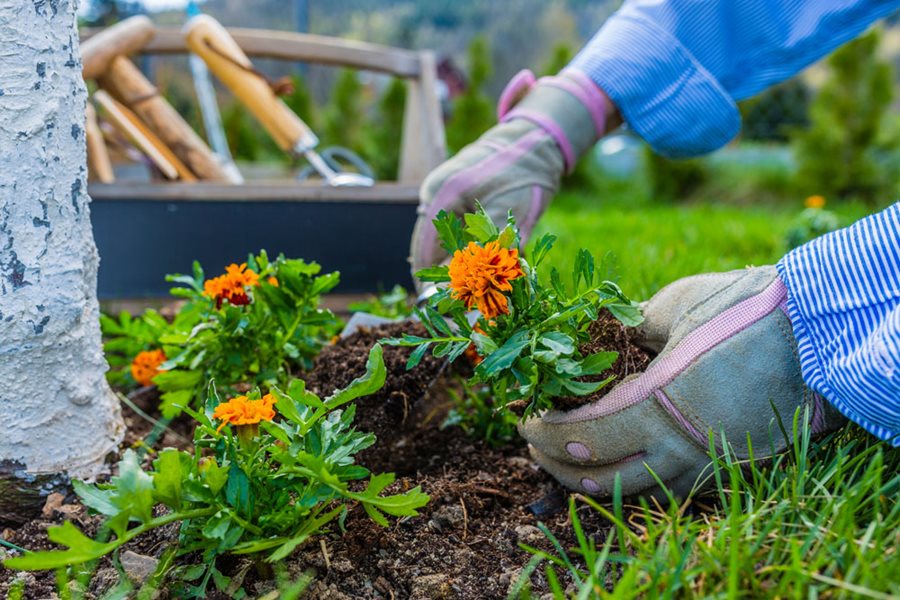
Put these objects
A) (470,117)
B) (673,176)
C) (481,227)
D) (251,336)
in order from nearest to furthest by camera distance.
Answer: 1. (481,227)
2. (251,336)
3. (673,176)
4. (470,117)

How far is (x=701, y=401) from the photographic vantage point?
1066 millimetres

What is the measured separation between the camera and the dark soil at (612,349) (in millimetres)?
1183

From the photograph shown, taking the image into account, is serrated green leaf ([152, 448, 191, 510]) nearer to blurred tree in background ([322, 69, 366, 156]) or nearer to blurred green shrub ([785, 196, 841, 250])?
blurred green shrub ([785, 196, 841, 250])

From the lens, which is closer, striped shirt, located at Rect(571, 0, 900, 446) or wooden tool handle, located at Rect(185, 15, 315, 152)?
striped shirt, located at Rect(571, 0, 900, 446)

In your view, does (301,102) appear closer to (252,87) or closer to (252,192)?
(252,87)

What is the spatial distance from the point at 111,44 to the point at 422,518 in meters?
1.80

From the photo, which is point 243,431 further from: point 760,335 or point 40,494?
point 760,335

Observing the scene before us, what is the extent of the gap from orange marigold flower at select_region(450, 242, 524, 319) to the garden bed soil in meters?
0.22

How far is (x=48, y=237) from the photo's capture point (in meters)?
1.17

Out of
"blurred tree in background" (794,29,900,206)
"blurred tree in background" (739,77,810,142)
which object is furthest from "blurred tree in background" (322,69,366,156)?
"blurred tree in background" (794,29,900,206)

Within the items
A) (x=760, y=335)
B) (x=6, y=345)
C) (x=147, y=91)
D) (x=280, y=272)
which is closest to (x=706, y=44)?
(x=760, y=335)

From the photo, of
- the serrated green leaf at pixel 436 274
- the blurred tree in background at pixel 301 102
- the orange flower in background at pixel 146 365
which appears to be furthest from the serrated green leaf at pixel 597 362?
the blurred tree in background at pixel 301 102

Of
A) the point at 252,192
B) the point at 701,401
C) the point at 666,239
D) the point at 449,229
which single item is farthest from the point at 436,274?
the point at 666,239

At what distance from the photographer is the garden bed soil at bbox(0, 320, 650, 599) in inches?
40.6
